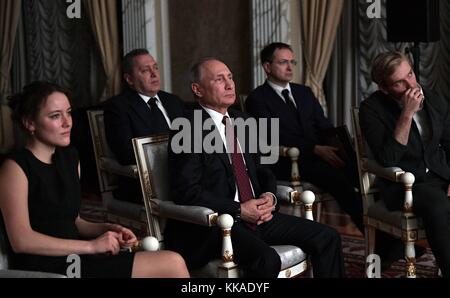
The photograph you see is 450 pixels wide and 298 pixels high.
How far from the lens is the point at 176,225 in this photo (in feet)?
11.7

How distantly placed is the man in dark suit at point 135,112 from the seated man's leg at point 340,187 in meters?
0.98

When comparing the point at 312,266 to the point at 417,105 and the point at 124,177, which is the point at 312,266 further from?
the point at 124,177

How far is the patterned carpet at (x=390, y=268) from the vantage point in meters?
4.32

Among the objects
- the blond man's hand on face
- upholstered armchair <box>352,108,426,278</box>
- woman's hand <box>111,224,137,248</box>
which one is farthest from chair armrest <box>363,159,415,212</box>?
woman's hand <box>111,224,137,248</box>

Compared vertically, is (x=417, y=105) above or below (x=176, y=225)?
above

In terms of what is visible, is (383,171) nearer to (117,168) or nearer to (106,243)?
(117,168)

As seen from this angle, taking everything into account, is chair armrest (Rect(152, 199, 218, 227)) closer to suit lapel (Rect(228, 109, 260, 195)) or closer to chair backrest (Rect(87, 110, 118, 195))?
suit lapel (Rect(228, 109, 260, 195))

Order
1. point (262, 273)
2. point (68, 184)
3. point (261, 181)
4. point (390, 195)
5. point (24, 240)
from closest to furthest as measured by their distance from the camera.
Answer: point (24, 240), point (68, 184), point (262, 273), point (261, 181), point (390, 195)

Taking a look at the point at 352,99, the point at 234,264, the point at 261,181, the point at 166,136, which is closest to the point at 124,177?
the point at 166,136

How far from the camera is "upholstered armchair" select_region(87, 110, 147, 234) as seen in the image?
4.29 m

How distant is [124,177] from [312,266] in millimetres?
1432

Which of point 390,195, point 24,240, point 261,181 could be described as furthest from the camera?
point 390,195

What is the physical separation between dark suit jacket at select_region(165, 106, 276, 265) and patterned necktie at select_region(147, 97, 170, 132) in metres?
1.18

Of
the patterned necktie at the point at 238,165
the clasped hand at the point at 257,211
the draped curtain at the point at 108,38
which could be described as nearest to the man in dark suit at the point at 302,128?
the patterned necktie at the point at 238,165
